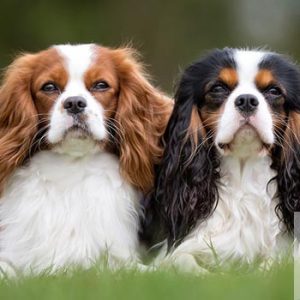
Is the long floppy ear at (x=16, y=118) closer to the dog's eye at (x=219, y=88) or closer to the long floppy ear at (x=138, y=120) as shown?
the long floppy ear at (x=138, y=120)

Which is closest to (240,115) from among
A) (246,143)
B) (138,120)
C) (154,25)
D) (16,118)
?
(246,143)

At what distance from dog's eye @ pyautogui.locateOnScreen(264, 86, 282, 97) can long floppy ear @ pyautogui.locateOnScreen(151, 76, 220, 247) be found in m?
0.38

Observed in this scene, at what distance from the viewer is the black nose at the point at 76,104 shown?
22.2ft

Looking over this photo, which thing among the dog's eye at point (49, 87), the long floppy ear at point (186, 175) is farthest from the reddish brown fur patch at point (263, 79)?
the dog's eye at point (49, 87)

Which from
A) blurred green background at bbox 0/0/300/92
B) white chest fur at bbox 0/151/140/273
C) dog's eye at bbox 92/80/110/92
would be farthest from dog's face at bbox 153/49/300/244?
blurred green background at bbox 0/0/300/92

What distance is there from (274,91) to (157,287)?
1536mm

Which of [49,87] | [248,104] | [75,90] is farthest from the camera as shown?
[49,87]

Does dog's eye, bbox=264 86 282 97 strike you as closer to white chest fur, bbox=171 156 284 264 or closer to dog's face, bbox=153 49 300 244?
dog's face, bbox=153 49 300 244

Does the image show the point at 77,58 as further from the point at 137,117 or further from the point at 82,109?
the point at 137,117

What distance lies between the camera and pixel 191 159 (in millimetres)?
6945

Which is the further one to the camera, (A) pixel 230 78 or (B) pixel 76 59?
(B) pixel 76 59

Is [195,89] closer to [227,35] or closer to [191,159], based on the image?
[191,159]

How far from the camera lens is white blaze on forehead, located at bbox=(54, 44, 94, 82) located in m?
6.91

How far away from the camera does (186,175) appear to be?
699 cm
